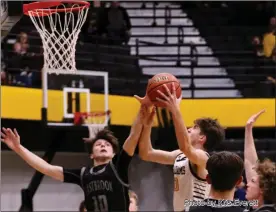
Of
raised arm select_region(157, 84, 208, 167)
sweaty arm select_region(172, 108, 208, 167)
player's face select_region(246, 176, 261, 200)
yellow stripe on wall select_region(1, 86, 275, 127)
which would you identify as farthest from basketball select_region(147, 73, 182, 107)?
yellow stripe on wall select_region(1, 86, 275, 127)

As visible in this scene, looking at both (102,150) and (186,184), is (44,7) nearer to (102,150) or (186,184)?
(102,150)

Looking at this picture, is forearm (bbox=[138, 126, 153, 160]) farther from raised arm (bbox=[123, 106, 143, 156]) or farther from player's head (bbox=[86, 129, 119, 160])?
player's head (bbox=[86, 129, 119, 160])

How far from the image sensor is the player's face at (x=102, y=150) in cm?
541

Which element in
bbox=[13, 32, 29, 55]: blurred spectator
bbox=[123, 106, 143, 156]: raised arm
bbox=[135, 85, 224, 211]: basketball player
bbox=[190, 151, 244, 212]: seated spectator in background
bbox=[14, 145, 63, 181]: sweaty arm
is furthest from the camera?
bbox=[13, 32, 29, 55]: blurred spectator

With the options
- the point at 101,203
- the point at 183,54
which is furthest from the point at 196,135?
the point at 183,54

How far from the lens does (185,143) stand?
4320mm

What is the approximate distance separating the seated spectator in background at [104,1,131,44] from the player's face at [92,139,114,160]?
7630mm

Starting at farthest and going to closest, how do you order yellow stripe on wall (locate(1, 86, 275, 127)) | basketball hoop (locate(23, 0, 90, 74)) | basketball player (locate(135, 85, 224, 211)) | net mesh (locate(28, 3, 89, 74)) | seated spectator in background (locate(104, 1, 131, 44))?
1. seated spectator in background (locate(104, 1, 131, 44))
2. yellow stripe on wall (locate(1, 86, 275, 127))
3. net mesh (locate(28, 3, 89, 74))
4. basketball hoop (locate(23, 0, 90, 74))
5. basketball player (locate(135, 85, 224, 211))

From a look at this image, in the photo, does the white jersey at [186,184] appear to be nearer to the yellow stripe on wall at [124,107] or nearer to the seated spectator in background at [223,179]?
the seated spectator in background at [223,179]

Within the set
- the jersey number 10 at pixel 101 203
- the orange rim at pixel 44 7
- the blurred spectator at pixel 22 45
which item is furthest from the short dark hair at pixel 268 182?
the blurred spectator at pixel 22 45

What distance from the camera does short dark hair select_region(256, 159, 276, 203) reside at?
362 cm

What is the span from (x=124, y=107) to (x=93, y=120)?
1.15m

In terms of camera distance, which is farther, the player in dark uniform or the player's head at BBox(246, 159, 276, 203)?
the player in dark uniform

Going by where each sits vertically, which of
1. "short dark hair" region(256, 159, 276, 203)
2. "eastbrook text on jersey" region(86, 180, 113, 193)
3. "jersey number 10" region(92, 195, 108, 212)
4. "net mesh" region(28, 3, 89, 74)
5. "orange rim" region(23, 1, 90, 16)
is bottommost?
"jersey number 10" region(92, 195, 108, 212)
